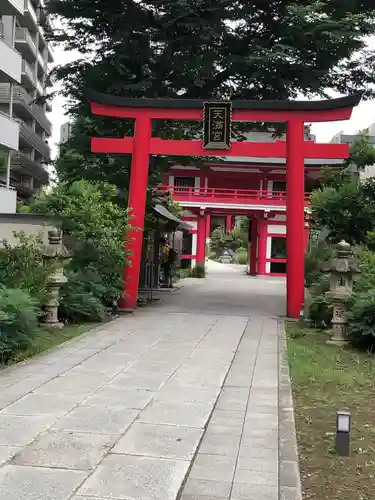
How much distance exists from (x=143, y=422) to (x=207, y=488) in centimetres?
142

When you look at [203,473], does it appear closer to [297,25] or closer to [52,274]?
[52,274]

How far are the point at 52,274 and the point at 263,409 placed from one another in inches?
212

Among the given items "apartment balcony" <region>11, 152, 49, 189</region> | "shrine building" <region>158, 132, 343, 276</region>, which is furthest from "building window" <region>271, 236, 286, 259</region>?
"apartment balcony" <region>11, 152, 49, 189</region>

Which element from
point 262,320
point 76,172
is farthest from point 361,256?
point 76,172

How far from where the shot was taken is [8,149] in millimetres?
23594

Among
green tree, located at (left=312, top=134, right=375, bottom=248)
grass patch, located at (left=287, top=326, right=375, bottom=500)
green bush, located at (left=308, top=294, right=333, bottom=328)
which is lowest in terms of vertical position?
grass patch, located at (left=287, top=326, right=375, bottom=500)

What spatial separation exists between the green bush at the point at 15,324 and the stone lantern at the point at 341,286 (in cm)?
493

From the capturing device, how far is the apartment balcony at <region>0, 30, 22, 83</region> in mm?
22172

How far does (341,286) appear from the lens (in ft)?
31.9

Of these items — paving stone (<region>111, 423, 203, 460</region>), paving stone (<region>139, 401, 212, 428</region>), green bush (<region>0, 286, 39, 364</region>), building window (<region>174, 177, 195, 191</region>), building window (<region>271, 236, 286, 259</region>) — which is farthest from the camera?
building window (<region>174, 177, 195, 191</region>)

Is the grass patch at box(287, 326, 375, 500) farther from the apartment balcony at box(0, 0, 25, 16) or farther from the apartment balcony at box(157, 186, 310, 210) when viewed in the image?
the apartment balcony at box(157, 186, 310, 210)

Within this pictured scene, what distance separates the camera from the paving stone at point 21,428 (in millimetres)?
4453

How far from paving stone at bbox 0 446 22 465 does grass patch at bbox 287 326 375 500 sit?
6.90 ft

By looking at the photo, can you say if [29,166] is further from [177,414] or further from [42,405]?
[177,414]
